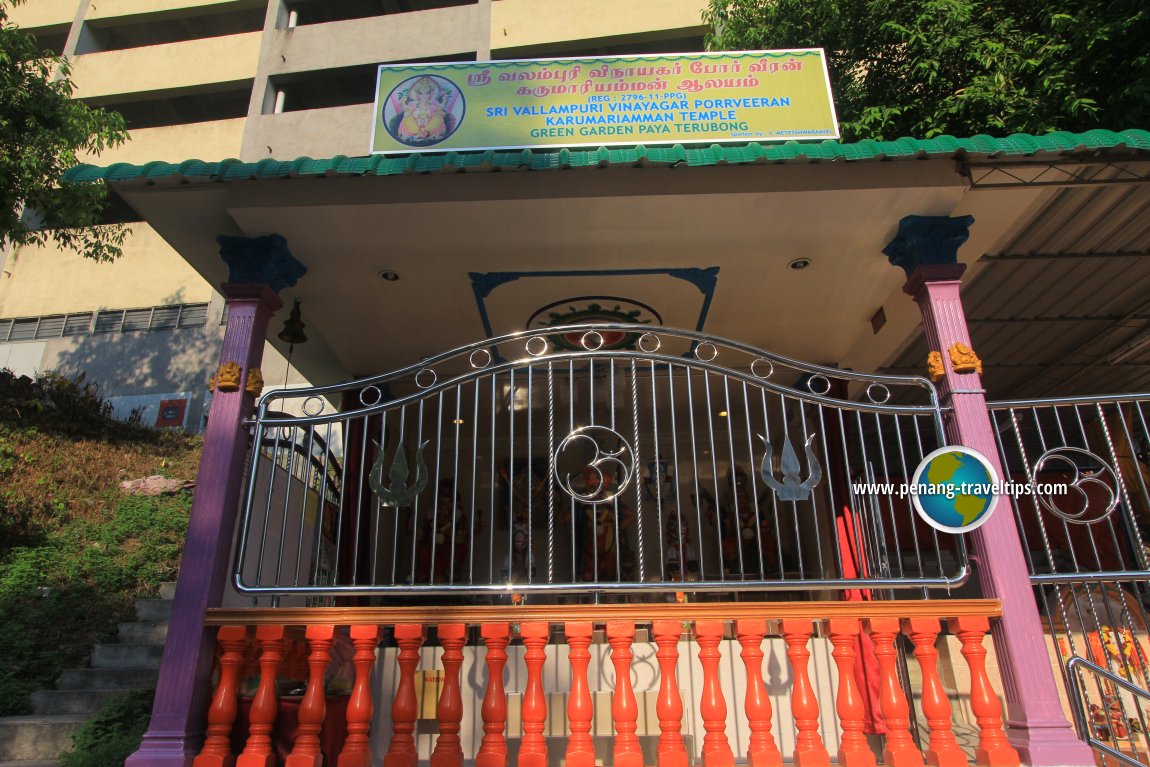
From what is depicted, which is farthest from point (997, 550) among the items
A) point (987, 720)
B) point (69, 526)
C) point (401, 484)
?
point (69, 526)

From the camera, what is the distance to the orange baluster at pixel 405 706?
3600 millimetres

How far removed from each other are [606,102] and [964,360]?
322 cm

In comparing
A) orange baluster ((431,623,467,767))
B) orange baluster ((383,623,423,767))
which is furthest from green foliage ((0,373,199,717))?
orange baluster ((431,623,467,767))

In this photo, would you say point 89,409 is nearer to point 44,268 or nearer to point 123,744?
point 44,268

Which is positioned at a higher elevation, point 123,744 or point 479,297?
point 479,297

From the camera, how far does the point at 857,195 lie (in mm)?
5227

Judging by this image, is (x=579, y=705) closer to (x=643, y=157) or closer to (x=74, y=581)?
(x=643, y=157)

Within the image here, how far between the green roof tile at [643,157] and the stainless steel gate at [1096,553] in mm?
1624

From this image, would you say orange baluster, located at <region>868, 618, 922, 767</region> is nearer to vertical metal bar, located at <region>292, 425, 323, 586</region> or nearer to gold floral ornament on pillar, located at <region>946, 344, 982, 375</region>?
gold floral ornament on pillar, located at <region>946, 344, 982, 375</region>

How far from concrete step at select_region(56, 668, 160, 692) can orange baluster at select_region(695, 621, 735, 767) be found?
4.37 meters

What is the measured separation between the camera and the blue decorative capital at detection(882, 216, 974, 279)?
5316 mm

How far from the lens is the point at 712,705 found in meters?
3.64

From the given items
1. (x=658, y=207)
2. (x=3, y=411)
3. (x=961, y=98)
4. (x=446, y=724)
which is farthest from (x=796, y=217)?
(x=3, y=411)

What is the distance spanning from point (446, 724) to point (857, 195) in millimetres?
4267
